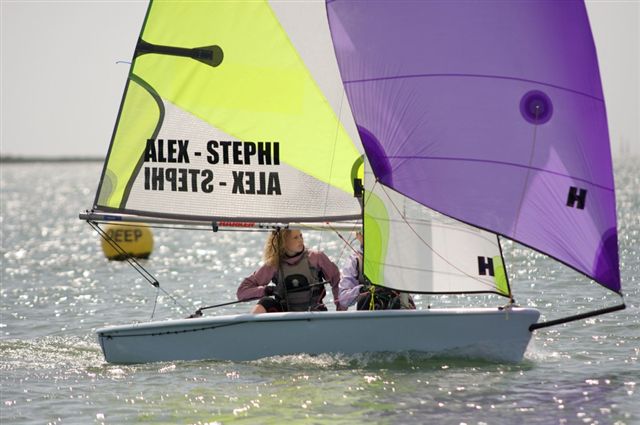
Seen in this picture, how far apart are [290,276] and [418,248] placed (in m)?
1.29

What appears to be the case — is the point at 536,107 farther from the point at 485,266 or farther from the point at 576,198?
the point at 485,266

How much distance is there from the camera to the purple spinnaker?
9320mm

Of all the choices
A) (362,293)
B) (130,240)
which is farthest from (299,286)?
(130,240)

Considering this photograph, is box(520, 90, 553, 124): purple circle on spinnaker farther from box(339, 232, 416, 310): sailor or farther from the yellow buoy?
the yellow buoy

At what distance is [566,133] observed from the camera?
937 cm

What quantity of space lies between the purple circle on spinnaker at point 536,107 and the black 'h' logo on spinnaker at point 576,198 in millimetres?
575

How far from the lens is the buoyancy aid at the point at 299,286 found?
34.7ft

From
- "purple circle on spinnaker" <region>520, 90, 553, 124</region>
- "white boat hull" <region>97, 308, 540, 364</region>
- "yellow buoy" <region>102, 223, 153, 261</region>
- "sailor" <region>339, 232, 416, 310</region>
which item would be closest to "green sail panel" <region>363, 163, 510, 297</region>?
"white boat hull" <region>97, 308, 540, 364</region>

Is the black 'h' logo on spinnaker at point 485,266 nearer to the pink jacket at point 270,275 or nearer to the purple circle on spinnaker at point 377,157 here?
the purple circle on spinnaker at point 377,157

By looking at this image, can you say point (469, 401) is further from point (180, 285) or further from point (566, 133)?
point (180, 285)

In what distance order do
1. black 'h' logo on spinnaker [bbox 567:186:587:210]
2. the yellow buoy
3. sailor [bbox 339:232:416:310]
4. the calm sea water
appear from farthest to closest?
the yellow buoy < sailor [bbox 339:232:416:310] < black 'h' logo on spinnaker [bbox 567:186:587:210] < the calm sea water

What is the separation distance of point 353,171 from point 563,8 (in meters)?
2.32

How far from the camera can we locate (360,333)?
9.93 metres

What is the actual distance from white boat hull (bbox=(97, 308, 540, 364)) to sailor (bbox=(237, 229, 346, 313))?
0.44 metres
